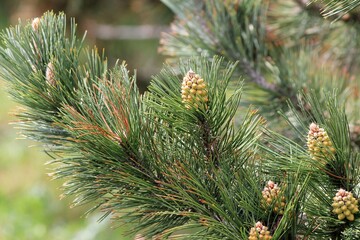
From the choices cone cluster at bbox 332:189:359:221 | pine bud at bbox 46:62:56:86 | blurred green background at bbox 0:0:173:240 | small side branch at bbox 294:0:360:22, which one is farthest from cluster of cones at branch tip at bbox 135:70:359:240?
blurred green background at bbox 0:0:173:240

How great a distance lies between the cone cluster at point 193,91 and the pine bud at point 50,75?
0.26 meters

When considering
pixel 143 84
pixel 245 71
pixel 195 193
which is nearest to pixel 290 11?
pixel 245 71

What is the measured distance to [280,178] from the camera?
1051 mm

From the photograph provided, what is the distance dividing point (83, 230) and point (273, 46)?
2.05 m

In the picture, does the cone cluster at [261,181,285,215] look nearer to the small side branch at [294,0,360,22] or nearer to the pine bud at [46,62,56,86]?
the pine bud at [46,62,56,86]

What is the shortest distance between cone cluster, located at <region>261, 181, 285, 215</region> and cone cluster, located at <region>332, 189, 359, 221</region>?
0.09 meters

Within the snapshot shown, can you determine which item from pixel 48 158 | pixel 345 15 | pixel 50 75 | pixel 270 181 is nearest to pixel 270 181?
pixel 270 181

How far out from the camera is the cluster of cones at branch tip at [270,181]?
0.97 m

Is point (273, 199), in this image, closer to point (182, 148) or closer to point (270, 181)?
point (270, 181)

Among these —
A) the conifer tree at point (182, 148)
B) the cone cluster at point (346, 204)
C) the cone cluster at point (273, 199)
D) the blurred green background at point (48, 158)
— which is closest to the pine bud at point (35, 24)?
the conifer tree at point (182, 148)

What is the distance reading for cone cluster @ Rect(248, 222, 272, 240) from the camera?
950 millimetres

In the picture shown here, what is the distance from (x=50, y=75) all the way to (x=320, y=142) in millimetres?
502

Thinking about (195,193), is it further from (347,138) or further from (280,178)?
(347,138)

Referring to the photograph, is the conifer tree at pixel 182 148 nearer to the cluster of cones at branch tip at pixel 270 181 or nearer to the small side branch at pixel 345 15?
the cluster of cones at branch tip at pixel 270 181
